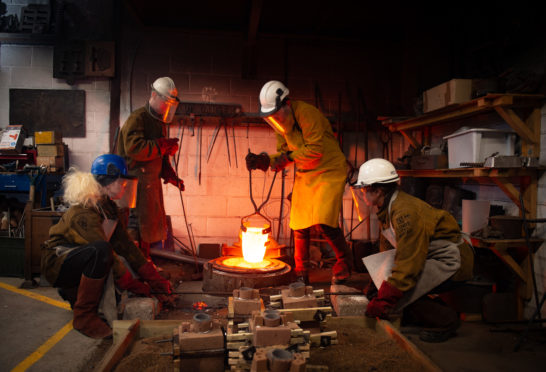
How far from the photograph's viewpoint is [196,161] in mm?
5668

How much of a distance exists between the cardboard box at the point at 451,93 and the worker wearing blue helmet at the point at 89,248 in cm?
298

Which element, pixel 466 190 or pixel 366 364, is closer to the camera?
pixel 366 364

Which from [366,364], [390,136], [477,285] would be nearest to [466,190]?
[477,285]

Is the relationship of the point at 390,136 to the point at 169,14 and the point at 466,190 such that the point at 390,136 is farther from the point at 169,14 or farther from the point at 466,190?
the point at 169,14

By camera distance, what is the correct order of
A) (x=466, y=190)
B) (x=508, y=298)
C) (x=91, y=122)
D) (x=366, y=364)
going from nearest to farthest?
1. (x=366, y=364)
2. (x=508, y=298)
3. (x=466, y=190)
4. (x=91, y=122)

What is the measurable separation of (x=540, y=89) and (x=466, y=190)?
134cm

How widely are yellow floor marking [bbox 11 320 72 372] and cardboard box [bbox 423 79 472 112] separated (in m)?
3.79

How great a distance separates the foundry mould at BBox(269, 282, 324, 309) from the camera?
8.80 ft

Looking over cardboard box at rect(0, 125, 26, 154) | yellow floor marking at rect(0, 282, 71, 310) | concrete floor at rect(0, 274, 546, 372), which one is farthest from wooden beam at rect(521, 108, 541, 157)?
cardboard box at rect(0, 125, 26, 154)

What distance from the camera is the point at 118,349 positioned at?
2342 mm

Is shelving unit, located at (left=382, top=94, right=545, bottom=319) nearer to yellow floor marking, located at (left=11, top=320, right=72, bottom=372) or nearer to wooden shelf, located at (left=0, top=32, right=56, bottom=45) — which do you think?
yellow floor marking, located at (left=11, top=320, right=72, bottom=372)

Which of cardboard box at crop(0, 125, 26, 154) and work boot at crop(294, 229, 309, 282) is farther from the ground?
cardboard box at crop(0, 125, 26, 154)

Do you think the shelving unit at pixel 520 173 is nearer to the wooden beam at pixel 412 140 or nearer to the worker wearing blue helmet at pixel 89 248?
the wooden beam at pixel 412 140

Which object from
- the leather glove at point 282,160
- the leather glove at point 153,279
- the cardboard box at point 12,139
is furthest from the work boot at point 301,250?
the cardboard box at point 12,139
